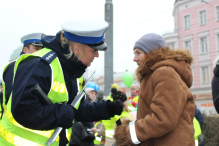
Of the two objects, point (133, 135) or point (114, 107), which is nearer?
point (133, 135)

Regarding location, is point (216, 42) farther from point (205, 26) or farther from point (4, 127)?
point (4, 127)

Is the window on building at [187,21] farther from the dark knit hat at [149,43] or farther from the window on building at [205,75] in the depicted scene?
the dark knit hat at [149,43]

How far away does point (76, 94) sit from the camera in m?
2.02

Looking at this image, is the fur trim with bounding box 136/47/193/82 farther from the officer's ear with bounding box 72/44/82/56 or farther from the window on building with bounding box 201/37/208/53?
the window on building with bounding box 201/37/208/53

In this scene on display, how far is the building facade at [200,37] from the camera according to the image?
79.4 ft

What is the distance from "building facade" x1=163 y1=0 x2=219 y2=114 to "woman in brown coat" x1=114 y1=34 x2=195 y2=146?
76.7ft

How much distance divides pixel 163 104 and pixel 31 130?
1030mm

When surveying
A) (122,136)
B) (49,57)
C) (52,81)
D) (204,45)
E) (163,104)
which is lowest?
(122,136)

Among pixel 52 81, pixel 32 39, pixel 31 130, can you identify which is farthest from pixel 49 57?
pixel 32 39

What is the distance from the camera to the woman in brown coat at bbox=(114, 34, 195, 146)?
5.86 feet

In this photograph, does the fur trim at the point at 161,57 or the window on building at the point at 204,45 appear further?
the window on building at the point at 204,45

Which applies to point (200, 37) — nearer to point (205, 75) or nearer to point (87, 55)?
point (205, 75)

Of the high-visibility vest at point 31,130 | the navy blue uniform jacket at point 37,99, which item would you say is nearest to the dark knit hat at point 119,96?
the navy blue uniform jacket at point 37,99

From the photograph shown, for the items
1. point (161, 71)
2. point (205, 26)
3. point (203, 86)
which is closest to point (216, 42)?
point (205, 26)
